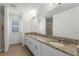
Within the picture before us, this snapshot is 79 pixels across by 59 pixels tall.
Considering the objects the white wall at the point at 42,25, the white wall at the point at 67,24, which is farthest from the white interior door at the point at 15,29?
the white wall at the point at 67,24

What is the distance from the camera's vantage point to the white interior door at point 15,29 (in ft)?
5.15

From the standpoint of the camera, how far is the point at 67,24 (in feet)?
5.04

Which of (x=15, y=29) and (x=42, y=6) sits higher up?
(x=42, y=6)

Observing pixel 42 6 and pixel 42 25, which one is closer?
pixel 42 6

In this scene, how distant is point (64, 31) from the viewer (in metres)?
1.56

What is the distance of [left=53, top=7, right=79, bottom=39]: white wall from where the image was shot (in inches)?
55.3

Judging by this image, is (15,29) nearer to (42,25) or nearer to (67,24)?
(42,25)

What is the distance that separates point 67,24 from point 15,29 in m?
0.86

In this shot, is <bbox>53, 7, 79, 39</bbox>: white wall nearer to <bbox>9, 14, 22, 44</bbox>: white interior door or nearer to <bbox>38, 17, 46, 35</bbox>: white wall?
<bbox>38, 17, 46, 35</bbox>: white wall

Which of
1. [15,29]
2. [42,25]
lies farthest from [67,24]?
[15,29]

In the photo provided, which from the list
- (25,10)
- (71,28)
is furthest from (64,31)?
(25,10)

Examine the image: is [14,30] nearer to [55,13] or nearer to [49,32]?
[49,32]

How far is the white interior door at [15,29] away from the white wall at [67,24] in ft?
2.04

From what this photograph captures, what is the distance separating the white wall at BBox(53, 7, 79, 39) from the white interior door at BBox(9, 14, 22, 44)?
0.62m
